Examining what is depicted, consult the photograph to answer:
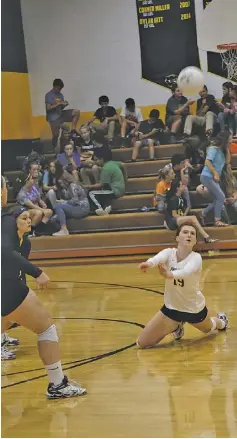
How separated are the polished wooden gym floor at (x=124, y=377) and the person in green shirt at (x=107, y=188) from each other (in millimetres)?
4382

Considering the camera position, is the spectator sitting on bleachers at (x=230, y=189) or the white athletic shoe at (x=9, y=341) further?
the spectator sitting on bleachers at (x=230, y=189)

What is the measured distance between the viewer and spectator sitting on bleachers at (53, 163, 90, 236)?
39.9ft

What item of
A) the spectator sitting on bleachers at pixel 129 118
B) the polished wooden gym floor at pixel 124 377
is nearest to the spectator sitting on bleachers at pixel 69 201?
the spectator sitting on bleachers at pixel 129 118

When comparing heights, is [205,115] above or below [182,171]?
above

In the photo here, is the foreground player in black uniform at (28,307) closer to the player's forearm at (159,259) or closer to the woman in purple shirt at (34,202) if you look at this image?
the player's forearm at (159,259)

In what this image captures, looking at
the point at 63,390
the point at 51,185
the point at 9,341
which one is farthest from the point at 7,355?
the point at 51,185

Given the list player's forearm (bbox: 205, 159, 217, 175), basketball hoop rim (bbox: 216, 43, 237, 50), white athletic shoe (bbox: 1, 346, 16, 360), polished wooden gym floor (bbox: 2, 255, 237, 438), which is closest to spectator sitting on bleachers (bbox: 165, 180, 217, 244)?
player's forearm (bbox: 205, 159, 217, 175)

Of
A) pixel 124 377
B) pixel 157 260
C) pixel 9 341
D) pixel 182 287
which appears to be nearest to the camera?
pixel 124 377

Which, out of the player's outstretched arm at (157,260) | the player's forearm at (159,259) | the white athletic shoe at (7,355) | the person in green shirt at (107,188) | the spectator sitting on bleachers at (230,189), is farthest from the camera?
the person in green shirt at (107,188)

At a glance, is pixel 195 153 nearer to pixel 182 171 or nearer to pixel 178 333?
pixel 182 171

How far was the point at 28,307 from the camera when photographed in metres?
4.16

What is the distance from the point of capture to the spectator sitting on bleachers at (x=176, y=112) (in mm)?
12516

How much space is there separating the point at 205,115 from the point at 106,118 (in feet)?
6.04

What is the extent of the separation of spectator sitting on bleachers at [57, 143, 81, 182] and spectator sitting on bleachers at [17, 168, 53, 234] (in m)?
0.49
